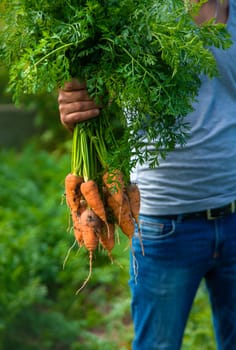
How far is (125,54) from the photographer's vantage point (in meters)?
2.16

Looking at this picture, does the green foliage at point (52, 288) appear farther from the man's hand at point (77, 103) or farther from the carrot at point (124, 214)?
the man's hand at point (77, 103)

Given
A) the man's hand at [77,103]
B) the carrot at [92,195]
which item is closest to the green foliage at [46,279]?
the carrot at [92,195]

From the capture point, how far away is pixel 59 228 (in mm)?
5039

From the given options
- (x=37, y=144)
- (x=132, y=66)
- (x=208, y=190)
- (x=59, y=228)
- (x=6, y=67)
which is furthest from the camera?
(x=37, y=144)

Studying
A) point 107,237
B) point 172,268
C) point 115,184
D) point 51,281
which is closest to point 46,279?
point 51,281

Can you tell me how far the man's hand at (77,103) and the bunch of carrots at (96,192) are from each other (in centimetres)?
5

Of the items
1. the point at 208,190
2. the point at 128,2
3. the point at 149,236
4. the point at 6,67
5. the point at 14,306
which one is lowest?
the point at 14,306

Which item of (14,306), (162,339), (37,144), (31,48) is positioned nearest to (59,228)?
(14,306)

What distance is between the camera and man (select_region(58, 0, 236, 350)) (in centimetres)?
252

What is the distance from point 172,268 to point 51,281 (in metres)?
2.11

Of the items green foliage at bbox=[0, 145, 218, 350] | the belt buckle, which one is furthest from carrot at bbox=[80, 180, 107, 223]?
green foliage at bbox=[0, 145, 218, 350]

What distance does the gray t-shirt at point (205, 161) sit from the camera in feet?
8.24

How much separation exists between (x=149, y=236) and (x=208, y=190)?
264 millimetres

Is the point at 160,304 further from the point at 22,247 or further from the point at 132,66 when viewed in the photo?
the point at 22,247
